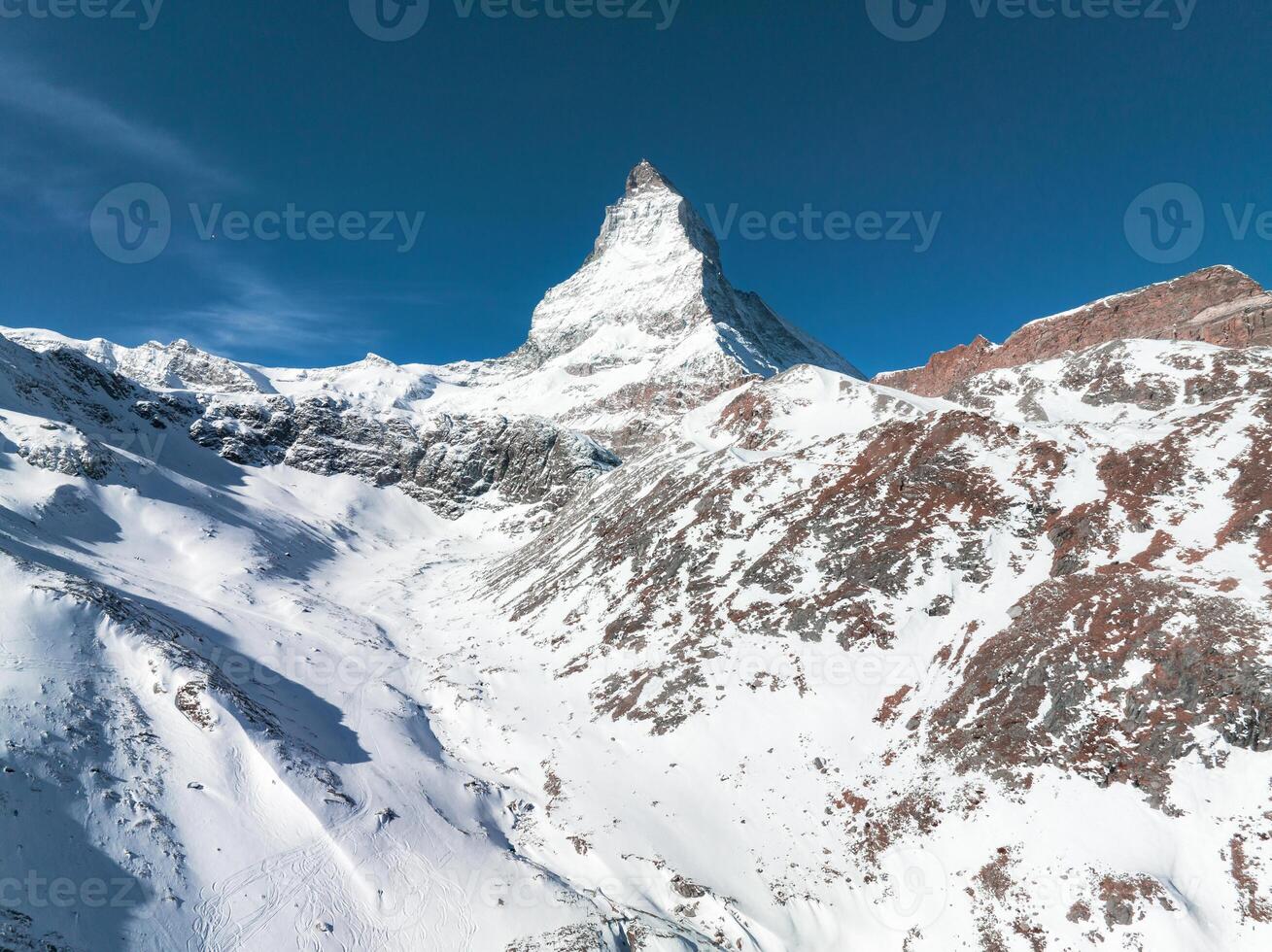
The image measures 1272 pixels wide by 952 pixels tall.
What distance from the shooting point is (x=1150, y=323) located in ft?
220

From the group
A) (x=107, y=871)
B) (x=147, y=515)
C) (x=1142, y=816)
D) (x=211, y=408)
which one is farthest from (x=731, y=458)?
(x=211, y=408)

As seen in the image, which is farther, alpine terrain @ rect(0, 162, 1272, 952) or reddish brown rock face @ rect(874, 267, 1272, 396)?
reddish brown rock face @ rect(874, 267, 1272, 396)

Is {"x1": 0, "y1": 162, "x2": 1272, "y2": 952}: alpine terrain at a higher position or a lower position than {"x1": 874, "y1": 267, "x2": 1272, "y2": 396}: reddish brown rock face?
lower

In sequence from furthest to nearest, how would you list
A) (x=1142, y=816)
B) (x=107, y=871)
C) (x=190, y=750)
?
(x=190, y=750)
(x=1142, y=816)
(x=107, y=871)

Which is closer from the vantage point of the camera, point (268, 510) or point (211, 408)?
point (268, 510)

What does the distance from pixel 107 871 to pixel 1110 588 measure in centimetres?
3724

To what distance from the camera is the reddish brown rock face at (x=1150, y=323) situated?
59.1m

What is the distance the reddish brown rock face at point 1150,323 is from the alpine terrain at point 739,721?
35.9ft

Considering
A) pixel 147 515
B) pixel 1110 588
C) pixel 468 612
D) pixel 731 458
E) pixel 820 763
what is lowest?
pixel 147 515

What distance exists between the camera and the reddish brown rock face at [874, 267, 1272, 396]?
5906cm

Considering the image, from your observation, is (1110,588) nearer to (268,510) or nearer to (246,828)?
(246,828)

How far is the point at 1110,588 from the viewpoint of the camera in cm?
2430

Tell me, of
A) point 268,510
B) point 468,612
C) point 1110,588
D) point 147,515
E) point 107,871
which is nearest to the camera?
point 107,871

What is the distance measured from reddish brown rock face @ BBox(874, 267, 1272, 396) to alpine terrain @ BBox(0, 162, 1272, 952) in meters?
10.9
